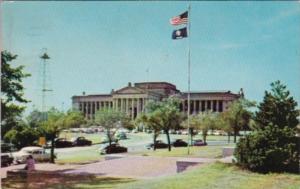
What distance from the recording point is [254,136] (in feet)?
16.6

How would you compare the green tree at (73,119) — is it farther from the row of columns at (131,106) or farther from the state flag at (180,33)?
the state flag at (180,33)

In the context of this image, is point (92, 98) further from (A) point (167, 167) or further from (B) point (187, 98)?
(A) point (167, 167)

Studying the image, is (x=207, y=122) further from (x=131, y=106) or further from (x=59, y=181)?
(x=59, y=181)

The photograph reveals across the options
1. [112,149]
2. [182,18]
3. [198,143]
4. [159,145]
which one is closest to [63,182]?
[112,149]

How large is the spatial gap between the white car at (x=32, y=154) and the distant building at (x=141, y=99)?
722 mm

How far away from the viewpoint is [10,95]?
543cm

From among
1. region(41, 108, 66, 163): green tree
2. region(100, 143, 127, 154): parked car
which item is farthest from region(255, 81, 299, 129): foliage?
region(41, 108, 66, 163): green tree

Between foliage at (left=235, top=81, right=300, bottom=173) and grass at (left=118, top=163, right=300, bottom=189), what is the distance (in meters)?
0.14

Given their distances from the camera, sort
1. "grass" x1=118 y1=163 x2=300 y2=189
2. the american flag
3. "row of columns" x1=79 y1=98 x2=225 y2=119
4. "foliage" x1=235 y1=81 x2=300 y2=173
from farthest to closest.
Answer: "row of columns" x1=79 y1=98 x2=225 y2=119
"foliage" x1=235 y1=81 x2=300 y2=173
the american flag
"grass" x1=118 y1=163 x2=300 y2=189

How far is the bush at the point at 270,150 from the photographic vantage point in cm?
479

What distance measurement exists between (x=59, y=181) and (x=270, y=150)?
220cm

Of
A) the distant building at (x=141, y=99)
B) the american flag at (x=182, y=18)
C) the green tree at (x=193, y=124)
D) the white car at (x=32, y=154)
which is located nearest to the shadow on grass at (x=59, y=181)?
the white car at (x=32, y=154)

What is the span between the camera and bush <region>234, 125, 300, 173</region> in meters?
4.79

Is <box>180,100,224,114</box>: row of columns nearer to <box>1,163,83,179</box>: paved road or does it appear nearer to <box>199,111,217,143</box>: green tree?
<box>199,111,217,143</box>: green tree
